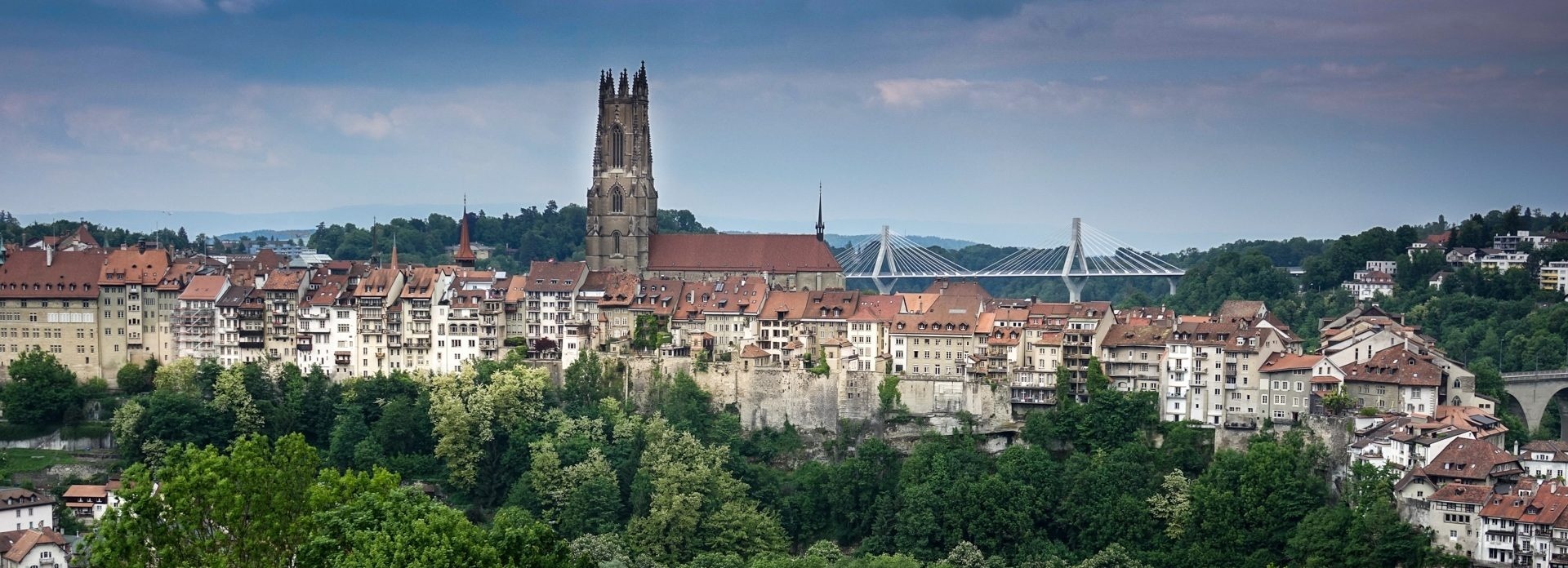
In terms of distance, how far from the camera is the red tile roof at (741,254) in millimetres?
99062

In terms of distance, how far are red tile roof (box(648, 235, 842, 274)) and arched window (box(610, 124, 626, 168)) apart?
439 centimetres

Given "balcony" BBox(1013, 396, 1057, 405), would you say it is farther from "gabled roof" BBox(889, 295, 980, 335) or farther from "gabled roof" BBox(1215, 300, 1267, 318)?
"gabled roof" BBox(1215, 300, 1267, 318)

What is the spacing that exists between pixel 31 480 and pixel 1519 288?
76.1 m

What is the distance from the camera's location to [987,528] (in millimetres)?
72562

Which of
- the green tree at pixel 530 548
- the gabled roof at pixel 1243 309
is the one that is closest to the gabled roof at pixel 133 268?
the green tree at pixel 530 548

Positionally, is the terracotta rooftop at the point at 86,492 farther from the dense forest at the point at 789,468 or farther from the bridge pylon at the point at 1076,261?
the bridge pylon at the point at 1076,261

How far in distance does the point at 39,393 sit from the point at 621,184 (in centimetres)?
3023

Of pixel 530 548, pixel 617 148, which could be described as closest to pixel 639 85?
pixel 617 148

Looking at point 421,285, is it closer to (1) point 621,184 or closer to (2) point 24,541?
(1) point 621,184

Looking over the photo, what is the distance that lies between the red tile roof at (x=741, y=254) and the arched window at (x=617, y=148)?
173 inches

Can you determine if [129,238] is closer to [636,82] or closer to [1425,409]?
[636,82]

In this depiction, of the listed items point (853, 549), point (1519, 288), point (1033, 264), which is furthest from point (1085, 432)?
point (1033, 264)

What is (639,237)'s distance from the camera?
99.1 meters

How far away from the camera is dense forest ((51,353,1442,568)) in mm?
68562
